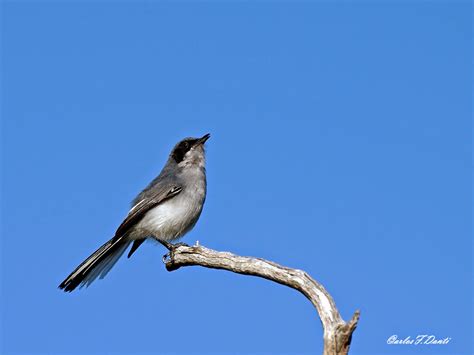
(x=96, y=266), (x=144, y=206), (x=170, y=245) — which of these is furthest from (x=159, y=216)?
(x=96, y=266)

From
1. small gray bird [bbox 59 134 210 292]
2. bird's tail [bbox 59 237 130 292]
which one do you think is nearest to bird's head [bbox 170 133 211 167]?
small gray bird [bbox 59 134 210 292]

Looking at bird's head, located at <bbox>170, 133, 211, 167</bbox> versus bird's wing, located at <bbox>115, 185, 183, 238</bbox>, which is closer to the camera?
bird's wing, located at <bbox>115, 185, 183, 238</bbox>

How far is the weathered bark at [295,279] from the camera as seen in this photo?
654cm

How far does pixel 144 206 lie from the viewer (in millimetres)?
11734

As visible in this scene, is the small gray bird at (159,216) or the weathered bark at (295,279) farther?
the small gray bird at (159,216)

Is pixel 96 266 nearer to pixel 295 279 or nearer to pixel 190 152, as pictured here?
pixel 190 152

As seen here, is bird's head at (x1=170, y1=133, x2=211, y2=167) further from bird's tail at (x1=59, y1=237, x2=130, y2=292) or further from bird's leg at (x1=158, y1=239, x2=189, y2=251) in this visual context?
bird's tail at (x1=59, y1=237, x2=130, y2=292)

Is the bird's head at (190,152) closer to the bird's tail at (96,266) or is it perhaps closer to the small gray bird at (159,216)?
the small gray bird at (159,216)

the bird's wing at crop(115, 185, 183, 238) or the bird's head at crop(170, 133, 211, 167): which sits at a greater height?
the bird's head at crop(170, 133, 211, 167)

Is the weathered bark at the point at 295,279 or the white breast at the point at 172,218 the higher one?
the white breast at the point at 172,218

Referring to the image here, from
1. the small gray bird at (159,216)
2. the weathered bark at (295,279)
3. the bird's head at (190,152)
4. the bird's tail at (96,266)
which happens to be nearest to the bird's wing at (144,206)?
the small gray bird at (159,216)

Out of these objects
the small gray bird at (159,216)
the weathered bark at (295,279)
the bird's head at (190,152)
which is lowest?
the weathered bark at (295,279)

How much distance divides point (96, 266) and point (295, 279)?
4.75 m

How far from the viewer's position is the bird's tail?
1079cm
